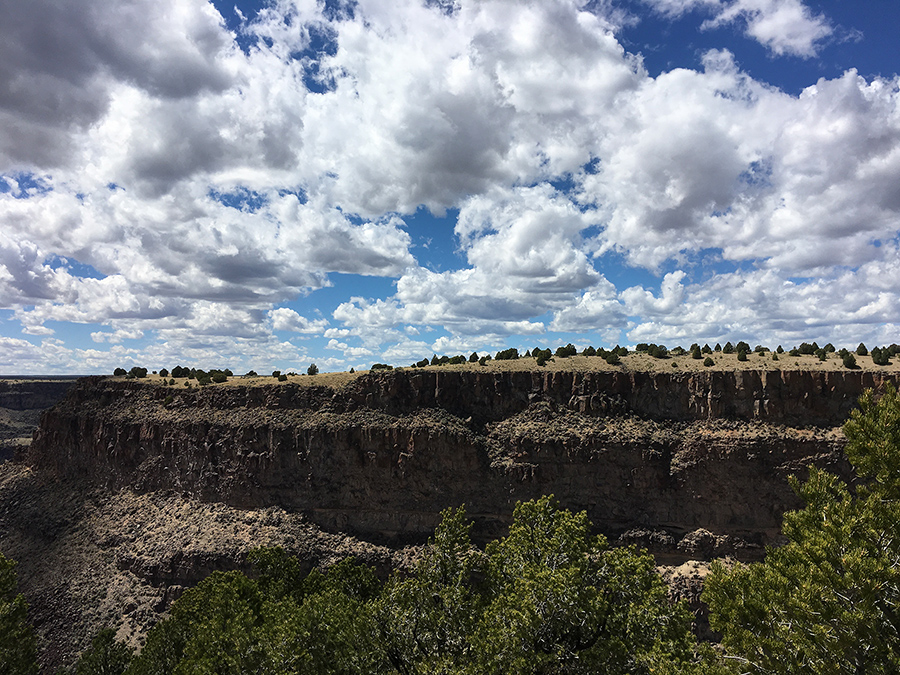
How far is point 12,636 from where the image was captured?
27.3m

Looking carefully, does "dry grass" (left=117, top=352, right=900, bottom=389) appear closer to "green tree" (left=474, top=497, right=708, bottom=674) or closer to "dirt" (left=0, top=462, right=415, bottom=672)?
"dirt" (left=0, top=462, right=415, bottom=672)

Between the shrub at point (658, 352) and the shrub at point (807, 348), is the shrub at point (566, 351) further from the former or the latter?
the shrub at point (807, 348)

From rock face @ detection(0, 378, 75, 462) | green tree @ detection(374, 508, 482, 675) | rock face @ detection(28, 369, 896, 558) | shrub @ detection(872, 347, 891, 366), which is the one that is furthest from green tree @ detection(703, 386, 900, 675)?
rock face @ detection(0, 378, 75, 462)

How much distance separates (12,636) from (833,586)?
3971 cm

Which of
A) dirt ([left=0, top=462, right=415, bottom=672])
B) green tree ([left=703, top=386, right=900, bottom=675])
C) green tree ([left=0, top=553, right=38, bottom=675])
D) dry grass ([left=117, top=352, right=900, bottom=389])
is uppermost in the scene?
dry grass ([left=117, top=352, right=900, bottom=389])

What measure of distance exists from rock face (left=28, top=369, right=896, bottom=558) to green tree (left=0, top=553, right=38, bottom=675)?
1416 inches

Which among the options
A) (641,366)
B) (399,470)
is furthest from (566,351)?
(399,470)

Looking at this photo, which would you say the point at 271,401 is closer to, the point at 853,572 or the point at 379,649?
the point at 379,649

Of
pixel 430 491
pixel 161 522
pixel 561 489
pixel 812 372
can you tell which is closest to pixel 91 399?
pixel 161 522

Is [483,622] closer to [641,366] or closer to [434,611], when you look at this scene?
[434,611]

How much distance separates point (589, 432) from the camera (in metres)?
60.9

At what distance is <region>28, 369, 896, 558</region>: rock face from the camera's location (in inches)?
2191

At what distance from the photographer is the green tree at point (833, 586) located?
13852 mm

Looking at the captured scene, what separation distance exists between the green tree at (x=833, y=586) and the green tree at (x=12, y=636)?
119ft
